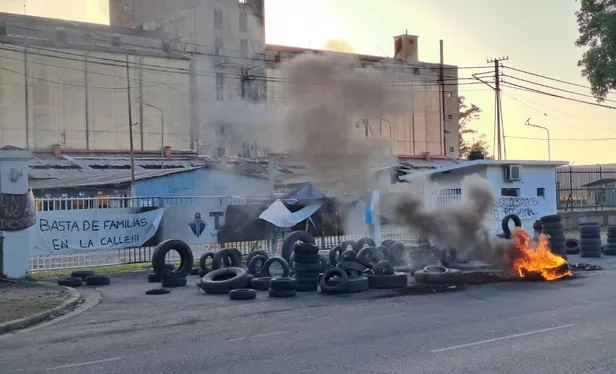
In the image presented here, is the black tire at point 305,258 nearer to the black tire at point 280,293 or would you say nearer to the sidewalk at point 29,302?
the black tire at point 280,293

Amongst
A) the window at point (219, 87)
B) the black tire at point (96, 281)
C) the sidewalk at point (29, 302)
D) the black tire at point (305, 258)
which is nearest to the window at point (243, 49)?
the window at point (219, 87)

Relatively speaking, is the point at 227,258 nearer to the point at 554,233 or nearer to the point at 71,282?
the point at 71,282

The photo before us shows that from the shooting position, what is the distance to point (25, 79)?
165 ft

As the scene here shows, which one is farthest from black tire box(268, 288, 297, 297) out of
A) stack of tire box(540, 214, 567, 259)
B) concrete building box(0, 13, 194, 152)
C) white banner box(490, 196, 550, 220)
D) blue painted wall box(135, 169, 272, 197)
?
concrete building box(0, 13, 194, 152)

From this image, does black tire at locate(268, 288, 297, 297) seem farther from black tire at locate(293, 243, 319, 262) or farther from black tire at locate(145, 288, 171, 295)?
black tire at locate(145, 288, 171, 295)

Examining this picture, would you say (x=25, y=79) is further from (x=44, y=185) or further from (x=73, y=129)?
(x=44, y=185)

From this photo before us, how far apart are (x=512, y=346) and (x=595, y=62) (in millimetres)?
32337

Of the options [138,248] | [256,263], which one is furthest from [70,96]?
[256,263]

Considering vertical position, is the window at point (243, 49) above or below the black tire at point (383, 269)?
above

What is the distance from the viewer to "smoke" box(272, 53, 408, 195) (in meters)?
19.7

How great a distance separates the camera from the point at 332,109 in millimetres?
19781

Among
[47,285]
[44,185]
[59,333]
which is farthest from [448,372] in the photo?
[44,185]

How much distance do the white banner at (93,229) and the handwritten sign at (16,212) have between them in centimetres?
67

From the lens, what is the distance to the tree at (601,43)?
118 ft
